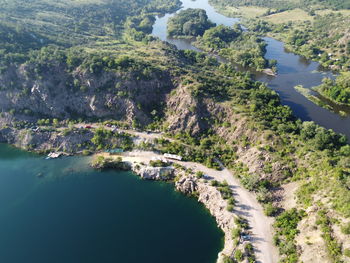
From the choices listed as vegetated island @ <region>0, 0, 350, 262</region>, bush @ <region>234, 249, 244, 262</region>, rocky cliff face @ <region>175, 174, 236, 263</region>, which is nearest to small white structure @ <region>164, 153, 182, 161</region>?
vegetated island @ <region>0, 0, 350, 262</region>

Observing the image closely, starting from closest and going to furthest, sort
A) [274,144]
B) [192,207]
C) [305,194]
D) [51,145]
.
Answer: [305,194], [192,207], [274,144], [51,145]

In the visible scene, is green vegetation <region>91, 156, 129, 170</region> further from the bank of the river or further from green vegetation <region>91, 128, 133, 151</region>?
green vegetation <region>91, 128, 133, 151</region>

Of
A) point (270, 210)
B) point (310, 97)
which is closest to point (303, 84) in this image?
point (310, 97)

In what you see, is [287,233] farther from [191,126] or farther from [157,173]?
[191,126]

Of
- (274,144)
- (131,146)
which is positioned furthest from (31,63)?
(274,144)

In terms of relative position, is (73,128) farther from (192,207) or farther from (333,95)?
(333,95)

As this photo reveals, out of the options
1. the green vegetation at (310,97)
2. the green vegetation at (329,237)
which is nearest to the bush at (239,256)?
the green vegetation at (329,237)

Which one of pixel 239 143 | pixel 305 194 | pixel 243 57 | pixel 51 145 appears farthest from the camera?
pixel 243 57

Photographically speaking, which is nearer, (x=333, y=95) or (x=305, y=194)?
(x=305, y=194)
